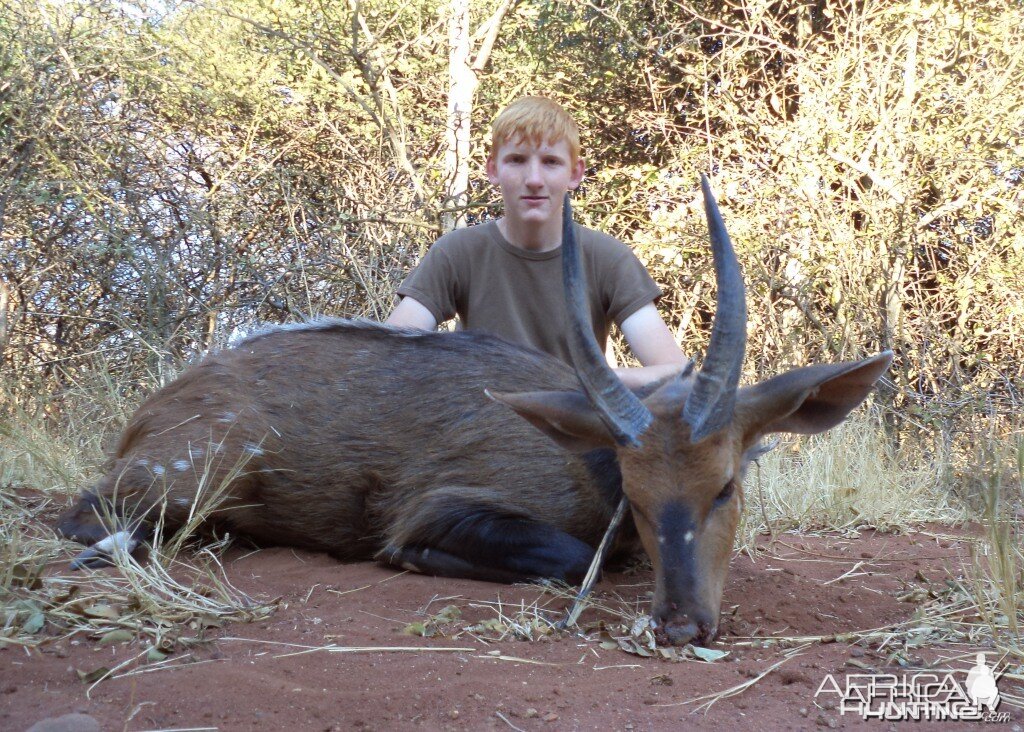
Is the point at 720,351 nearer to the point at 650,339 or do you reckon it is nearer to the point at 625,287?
the point at 650,339

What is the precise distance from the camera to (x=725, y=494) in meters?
3.30

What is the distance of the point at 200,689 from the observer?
2.47 m

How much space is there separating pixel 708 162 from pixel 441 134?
2.50 metres

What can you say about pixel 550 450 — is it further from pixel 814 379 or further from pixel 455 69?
pixel 455 69

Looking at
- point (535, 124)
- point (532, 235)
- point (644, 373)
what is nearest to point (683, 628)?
point (644, 373)

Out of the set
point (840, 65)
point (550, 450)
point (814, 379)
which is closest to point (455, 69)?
point (840, 65)

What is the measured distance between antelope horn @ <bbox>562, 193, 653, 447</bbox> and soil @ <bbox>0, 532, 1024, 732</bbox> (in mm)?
701

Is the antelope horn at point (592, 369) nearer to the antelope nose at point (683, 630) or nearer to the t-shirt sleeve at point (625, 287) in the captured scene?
the antelope nose at point (683, 630)

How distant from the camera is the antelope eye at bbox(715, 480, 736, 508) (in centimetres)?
328

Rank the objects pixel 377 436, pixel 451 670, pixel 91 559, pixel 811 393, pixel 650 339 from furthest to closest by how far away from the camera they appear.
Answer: pixel 650 339, pixel 377 436, pixel 91 559, pixel 811 393, pixel 451 670

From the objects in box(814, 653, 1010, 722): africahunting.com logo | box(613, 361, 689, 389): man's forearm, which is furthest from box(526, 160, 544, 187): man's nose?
box(814, 653, 1010, 722): africahunting.com logo

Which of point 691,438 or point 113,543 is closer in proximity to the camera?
point 691,438

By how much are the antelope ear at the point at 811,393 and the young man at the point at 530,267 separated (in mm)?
1526

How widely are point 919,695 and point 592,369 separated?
1352 millimetres
